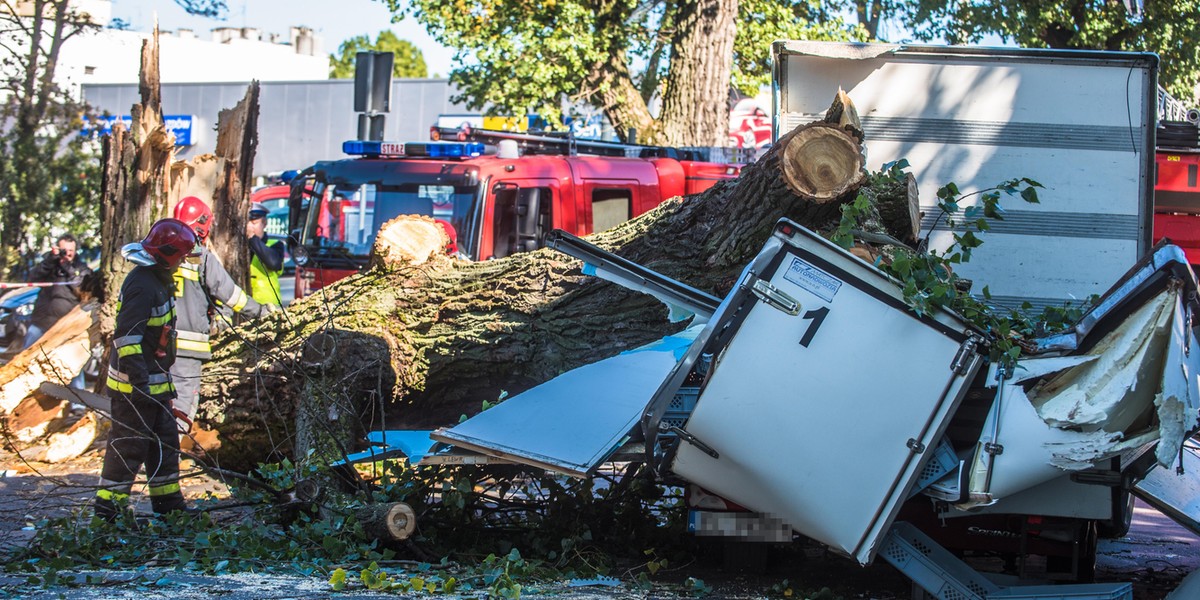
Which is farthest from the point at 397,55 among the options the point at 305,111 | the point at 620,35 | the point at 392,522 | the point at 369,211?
the point at 392,522

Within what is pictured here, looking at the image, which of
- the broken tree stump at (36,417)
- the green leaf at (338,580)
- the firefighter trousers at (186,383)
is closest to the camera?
the green leaf at (338,580)

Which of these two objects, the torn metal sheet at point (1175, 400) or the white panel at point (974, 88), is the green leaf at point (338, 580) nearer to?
the torn metal sheet at point (1175, 400)

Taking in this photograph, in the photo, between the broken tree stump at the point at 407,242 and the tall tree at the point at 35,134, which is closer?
the broken tree stump at the point at 407,242

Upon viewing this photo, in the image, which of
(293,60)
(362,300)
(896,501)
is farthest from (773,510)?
(293,60)

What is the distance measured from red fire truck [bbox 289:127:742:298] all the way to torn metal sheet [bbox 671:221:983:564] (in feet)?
20.7

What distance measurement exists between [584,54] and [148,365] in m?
11.0

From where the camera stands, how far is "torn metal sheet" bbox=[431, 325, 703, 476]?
5020mm

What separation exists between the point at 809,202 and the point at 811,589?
1.89 meters

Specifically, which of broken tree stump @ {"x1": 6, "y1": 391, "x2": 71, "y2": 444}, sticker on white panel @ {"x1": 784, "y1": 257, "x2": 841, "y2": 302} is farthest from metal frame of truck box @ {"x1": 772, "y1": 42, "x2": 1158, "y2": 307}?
broken tree stump @ {"x1": 6, "y1": 391, "x2": 71, "y2": 444}

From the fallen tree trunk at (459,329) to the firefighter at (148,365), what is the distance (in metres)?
0.46

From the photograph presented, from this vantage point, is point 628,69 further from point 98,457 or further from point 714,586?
point 714,586

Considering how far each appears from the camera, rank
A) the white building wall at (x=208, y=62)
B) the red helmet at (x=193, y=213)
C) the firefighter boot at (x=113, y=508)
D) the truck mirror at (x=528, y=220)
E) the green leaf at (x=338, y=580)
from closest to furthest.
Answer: the green leaf at (x=338, y=580), the firefighter boot at (x=113, y=508), the red helmet at (x=193, y=213), the truck mirror at (x=528, y=220), the white building wall at (x=208, y=62)

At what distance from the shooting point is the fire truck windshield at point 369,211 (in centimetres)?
1087

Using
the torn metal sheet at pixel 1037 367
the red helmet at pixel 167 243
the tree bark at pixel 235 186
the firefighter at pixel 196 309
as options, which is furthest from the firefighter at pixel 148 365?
the torn metal sheet at pixel 1037 367
